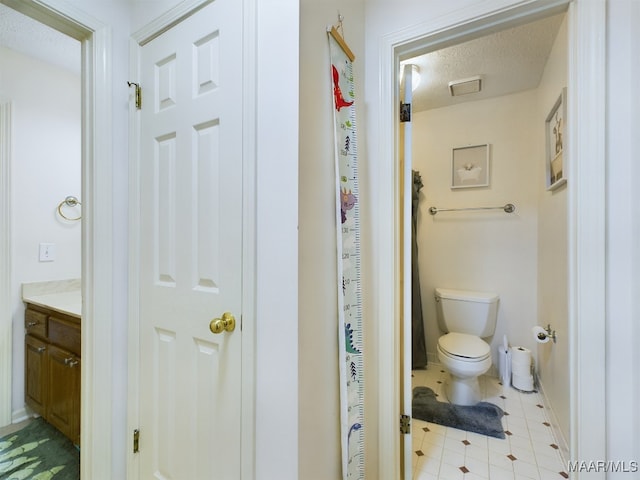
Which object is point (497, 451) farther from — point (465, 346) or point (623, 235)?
point (623, 235)

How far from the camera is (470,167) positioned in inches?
103

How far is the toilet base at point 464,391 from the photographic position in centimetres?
209

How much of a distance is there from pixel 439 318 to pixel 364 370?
1709 millimetres

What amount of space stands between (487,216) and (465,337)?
3.56ft

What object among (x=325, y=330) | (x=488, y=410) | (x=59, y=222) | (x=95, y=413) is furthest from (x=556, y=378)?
(x=59, y=222)

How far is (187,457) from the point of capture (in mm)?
1043

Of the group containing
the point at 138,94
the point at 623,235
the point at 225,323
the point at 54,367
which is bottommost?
the point at 54,367

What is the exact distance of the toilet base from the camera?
2.09 metres

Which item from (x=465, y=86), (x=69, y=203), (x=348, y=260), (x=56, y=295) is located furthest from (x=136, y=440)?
(x=465, y=86)

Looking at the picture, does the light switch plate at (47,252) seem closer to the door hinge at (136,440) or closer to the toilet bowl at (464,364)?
the door hinge at (136,440)

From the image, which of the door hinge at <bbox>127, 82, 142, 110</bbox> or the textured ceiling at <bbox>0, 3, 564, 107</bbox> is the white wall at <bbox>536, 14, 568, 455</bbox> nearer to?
the textured ceiling at <bbox>0, 3, 564, 107</bbox>

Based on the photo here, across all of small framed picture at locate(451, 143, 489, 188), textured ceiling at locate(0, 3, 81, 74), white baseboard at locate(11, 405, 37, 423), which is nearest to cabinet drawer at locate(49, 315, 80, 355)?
white baseboard at locate(11, 405, 37, 423)

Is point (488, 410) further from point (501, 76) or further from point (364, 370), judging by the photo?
point (501, 76)

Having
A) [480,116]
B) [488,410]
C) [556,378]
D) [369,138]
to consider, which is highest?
[480,116]
